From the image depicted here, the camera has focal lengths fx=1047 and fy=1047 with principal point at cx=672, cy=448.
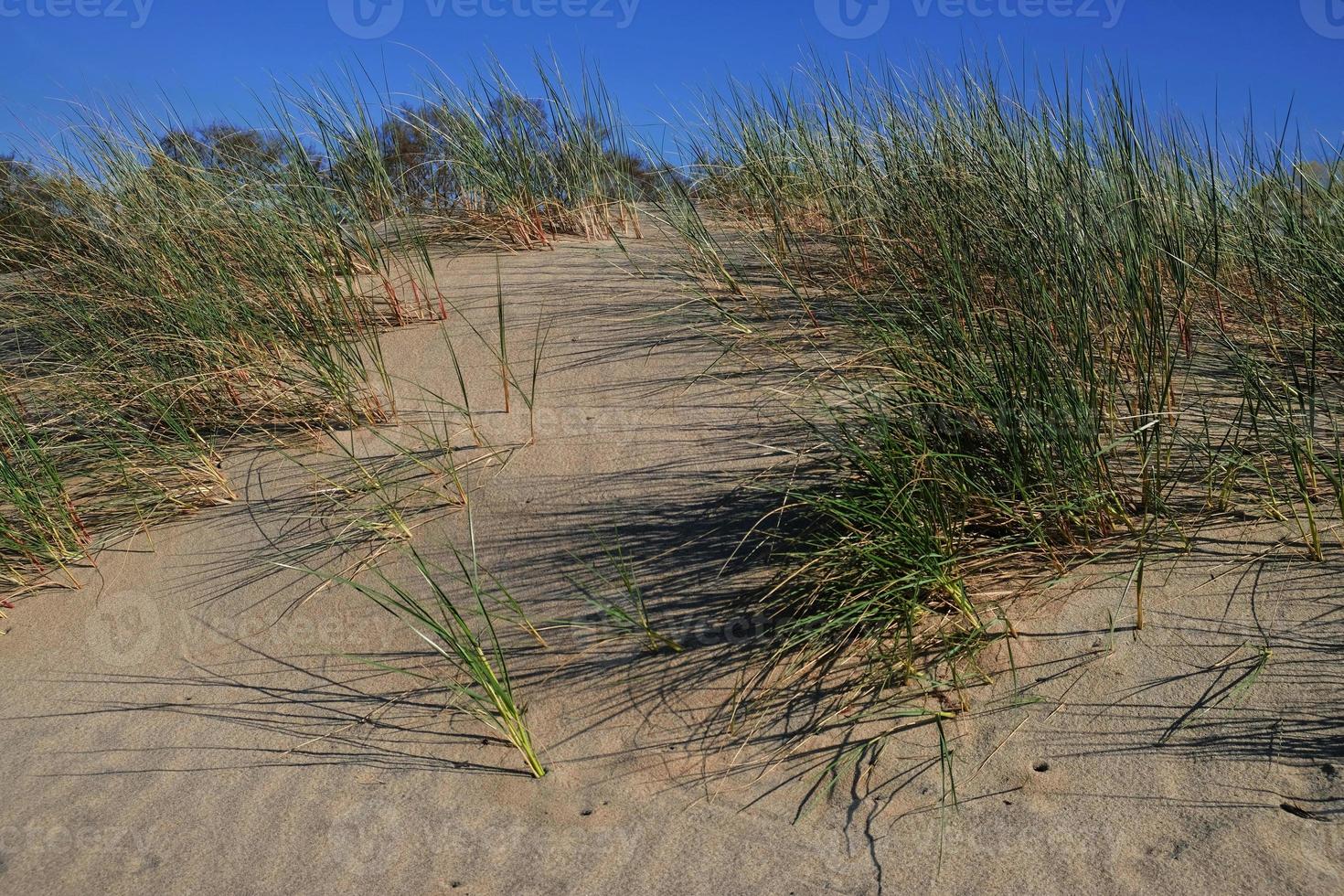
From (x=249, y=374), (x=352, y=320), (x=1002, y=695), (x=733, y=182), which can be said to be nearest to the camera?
(x=1002, y=695)

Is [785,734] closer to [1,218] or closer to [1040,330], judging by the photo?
[1040,330]

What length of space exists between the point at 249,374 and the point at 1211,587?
343 cm

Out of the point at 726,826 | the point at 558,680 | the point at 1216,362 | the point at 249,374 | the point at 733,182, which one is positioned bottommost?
the point at 726,826

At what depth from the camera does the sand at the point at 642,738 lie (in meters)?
2.00

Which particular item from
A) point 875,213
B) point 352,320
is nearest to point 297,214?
point 352,320

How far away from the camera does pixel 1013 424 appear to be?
2596 millimetres

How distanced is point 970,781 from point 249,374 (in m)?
3.17

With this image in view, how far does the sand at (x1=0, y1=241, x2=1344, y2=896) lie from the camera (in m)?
2.00

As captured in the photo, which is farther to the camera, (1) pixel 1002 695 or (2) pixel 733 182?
(2) pixel 733 182

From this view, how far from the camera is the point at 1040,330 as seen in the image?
2.65 m

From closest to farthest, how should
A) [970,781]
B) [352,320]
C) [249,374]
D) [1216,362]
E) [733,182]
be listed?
[970,781] → [1216,362] → [249,374] → [352,320] → [733,182]

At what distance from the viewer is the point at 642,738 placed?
2.46m

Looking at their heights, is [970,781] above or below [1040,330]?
below

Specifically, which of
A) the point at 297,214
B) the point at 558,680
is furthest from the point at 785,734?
the point at 297,214
